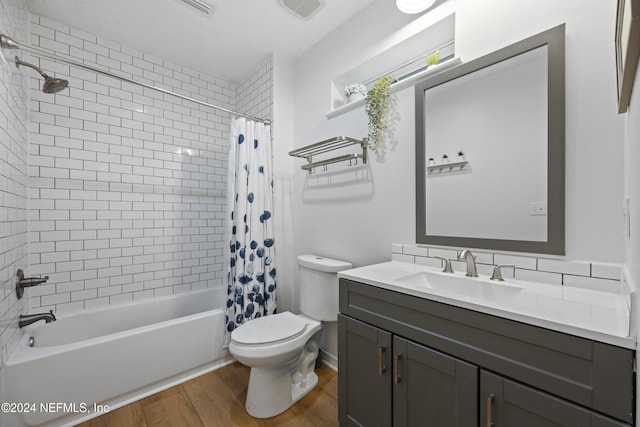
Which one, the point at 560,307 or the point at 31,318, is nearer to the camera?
the point at 560,307

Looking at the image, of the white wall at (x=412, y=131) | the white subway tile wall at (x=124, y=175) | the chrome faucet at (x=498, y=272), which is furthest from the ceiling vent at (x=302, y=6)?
the chrome faucet at (x=498, y=272)

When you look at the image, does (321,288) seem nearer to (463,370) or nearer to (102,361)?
(463,370)

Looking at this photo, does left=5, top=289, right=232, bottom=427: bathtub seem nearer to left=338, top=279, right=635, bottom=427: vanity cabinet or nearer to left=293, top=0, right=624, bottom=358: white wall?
left=293, top=0, right=624, bottom=358: white wall

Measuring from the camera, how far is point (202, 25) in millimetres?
2045

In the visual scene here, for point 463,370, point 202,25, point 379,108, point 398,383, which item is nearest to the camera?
point 463,370

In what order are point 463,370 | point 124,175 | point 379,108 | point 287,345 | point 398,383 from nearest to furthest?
point 463,370 < point 398,383 < point 287,345 < point 379,108 < point 124,175

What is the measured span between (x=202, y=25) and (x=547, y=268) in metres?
2.67

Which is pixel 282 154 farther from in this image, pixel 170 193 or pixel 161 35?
pixel 161 35

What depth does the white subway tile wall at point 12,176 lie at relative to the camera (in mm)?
1339

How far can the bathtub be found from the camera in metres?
1.40

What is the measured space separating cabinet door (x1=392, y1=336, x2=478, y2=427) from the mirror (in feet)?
2.04

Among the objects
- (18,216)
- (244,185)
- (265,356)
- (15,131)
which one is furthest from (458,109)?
(18,216)

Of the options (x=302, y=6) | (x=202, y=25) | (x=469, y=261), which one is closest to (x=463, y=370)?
(x=469, y=261)

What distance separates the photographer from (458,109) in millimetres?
1412
